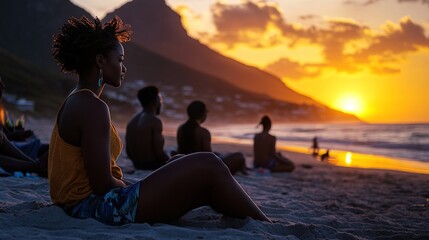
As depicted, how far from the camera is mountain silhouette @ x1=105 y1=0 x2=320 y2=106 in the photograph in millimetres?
128875

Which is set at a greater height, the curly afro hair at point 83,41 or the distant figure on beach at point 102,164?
the curly afro hair at point 83,41

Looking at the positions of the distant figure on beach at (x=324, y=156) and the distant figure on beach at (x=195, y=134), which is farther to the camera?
the distant figure on beach at (x=324, y=156)

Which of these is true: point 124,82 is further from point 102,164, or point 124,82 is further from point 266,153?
point 102,164

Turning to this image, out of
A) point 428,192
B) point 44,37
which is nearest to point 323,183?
point 428,192

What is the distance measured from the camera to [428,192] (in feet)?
24.2

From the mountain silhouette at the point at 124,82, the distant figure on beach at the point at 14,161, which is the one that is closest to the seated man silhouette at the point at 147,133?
the distant figure on beach at the point at 14,161

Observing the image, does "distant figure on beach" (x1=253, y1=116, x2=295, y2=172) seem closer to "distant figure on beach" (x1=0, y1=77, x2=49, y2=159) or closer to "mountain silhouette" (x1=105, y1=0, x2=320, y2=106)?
A: "distant figure on beach" (x1=0, y1=77, x2=49, y2=159)

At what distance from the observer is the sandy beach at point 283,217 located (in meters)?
2.99

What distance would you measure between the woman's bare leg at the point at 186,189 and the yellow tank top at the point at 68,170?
367mm

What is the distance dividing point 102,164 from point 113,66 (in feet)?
2.10

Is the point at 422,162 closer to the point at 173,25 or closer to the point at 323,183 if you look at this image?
the point at 323,183

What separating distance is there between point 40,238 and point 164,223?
812 mm

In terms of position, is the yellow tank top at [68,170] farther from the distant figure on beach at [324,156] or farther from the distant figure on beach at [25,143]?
the distant figure on beach at [324,156]

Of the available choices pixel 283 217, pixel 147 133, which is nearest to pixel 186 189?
pixel 283 217
